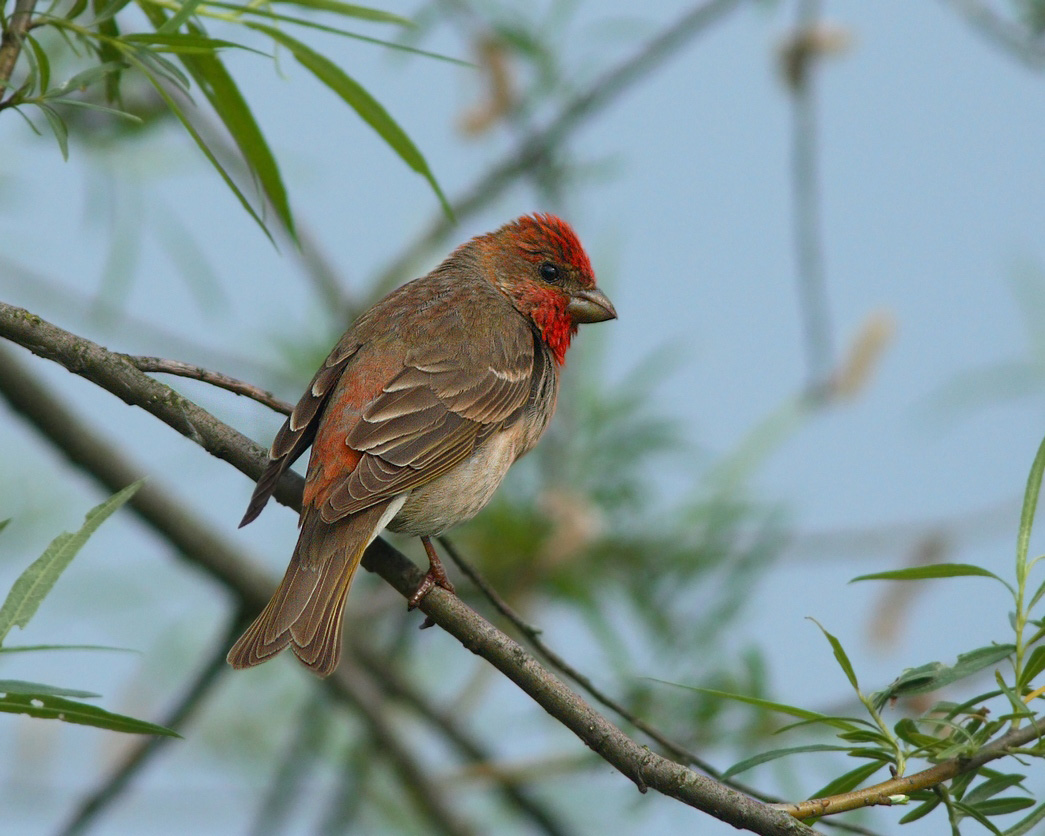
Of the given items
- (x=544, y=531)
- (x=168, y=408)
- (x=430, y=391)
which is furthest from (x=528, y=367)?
(x=168, y=408)

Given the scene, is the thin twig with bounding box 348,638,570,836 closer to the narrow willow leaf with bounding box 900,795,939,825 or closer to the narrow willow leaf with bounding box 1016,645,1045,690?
the narrow willow leaf with bounding box 900,795,939,825

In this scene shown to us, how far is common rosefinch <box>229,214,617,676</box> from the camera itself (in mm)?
3676

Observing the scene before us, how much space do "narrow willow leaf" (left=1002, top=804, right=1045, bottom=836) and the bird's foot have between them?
4.63 ft

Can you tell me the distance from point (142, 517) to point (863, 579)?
3.61 metres

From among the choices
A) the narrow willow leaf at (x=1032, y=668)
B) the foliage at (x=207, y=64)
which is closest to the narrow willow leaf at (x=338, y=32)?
the foliage at (x=207, y=64)

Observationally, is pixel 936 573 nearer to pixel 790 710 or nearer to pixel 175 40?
pixel 790 710

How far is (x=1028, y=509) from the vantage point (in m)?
2.60

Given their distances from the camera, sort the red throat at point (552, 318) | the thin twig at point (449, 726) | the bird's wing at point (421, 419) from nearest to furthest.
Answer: the bird's wing at point (421, 419) < the red throat at point (552, 318) < the thin twig at point (449, 726)

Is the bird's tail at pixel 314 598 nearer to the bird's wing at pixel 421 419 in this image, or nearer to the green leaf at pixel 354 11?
the bird's wing at pixel 421 419

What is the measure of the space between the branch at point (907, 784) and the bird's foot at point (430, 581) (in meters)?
1.09

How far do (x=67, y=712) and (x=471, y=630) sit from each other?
0.92m

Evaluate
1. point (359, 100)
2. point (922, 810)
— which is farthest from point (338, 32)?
point (922, 810)

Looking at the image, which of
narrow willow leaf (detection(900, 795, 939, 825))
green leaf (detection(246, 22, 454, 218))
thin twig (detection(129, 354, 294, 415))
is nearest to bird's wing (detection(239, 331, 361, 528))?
thin twig (detection(129, 354, 294, 415))

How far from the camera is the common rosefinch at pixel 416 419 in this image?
368cm
